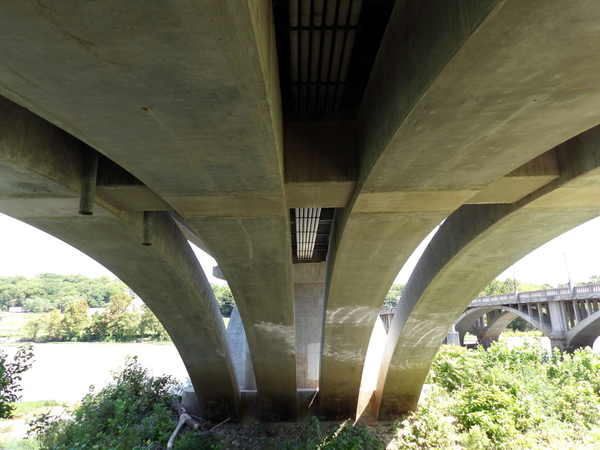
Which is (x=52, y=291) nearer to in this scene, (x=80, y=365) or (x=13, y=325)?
(x=13, y=325)

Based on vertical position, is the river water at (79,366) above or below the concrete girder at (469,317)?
below

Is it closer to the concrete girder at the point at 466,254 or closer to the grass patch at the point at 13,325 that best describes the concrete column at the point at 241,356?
the concrete girder at the point at 466,254

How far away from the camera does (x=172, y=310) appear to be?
9164 mm

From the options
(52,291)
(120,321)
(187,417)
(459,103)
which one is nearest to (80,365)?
(120,321)

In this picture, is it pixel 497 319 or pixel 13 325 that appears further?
pixel 13 325

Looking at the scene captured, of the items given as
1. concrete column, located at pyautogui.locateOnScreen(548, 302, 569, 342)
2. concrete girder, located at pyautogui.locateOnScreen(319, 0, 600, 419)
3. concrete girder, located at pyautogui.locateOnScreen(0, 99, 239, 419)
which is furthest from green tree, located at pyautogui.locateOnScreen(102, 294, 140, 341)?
concrete girder, located at pyautogui.locateOnScreen(319, 0, 600, 419)

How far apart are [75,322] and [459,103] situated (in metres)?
55.6

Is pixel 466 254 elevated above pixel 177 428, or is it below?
above

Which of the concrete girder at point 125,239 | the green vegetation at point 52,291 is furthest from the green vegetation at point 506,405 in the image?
the green vegetation at point 52,291

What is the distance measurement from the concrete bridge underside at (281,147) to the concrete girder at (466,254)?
4 cm

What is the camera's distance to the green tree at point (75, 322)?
4838 centimetres

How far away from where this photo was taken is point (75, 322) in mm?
48531

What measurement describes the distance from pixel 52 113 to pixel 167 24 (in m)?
1.54

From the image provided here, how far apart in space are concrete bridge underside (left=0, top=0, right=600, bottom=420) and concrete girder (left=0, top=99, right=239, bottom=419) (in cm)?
4
